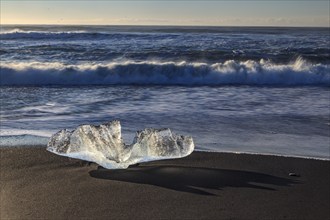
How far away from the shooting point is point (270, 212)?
348cm

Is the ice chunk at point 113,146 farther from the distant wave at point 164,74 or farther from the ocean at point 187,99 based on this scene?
the distant wave at point 164,74

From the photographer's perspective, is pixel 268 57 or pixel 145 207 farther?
pixel 268 57

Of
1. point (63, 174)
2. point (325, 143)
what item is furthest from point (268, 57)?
point (63, 174)

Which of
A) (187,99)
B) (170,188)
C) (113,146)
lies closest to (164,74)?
(187,99)

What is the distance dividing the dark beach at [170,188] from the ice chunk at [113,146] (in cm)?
8

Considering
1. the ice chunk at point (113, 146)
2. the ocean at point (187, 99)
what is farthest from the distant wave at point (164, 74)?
the ice chunk at point (113, 146)

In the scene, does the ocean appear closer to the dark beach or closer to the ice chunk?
the dark beach

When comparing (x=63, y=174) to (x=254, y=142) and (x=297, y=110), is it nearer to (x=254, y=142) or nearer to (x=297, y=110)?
(x=254, y=142)

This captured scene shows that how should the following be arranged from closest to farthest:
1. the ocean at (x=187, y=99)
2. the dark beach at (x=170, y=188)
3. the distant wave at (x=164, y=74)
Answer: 1. the dark beach at (x=170, y=188)
2. the ocean at (x=187, y=99)
3. the distant wave at (x=164, y=74)

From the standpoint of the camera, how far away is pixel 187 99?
31.4 ft

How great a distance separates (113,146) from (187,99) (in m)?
5.12

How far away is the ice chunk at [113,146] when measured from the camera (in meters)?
4.51

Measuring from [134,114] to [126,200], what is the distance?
3943 millimetres

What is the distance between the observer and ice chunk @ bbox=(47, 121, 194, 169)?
451cm
